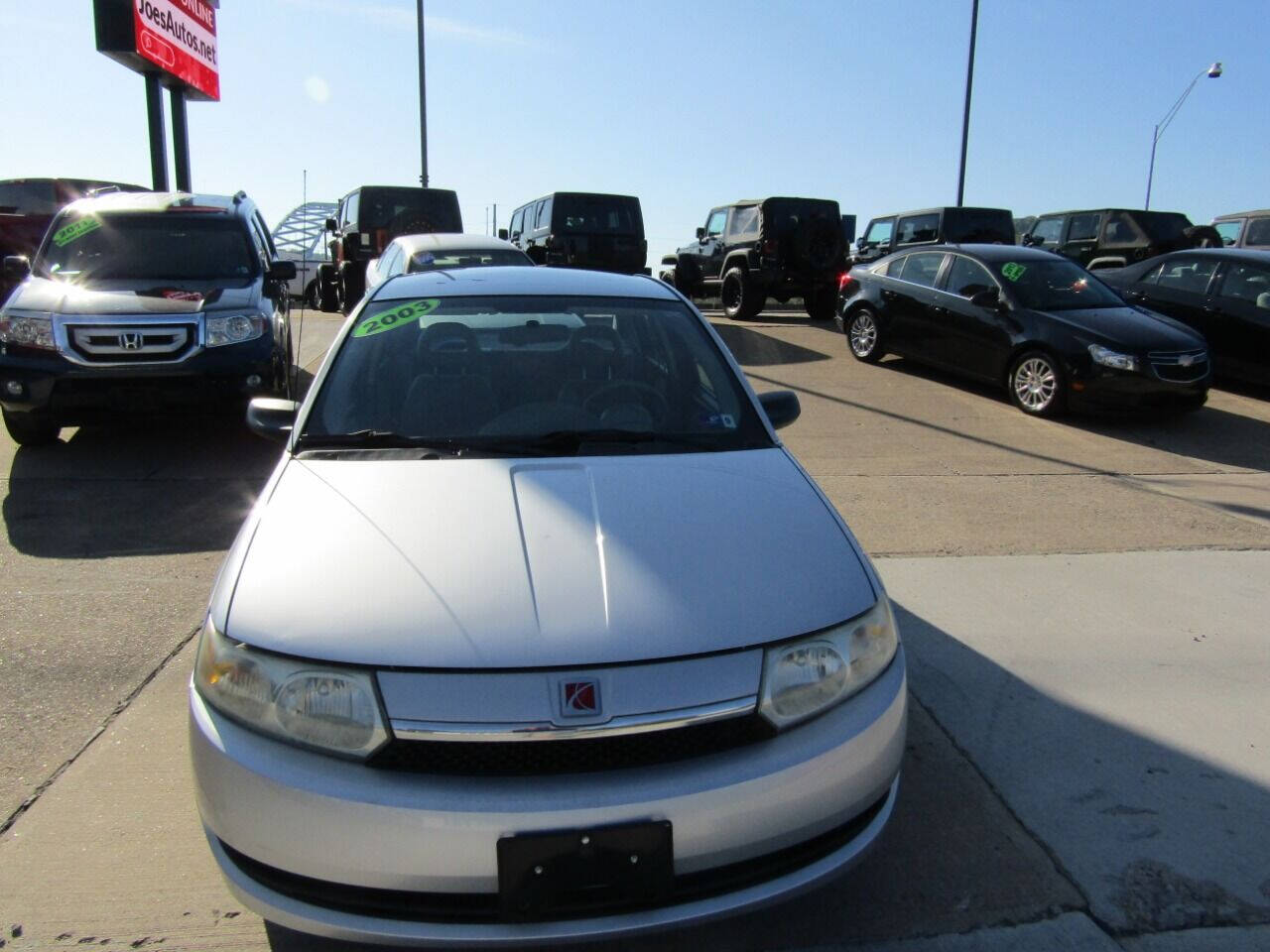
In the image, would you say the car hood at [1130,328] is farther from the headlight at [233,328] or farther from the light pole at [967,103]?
the light pole at [967,103]

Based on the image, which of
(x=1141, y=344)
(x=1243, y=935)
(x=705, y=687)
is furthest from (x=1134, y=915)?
(x=1141, y=344)

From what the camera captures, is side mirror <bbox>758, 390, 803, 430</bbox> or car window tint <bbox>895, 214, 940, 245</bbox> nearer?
side mirror <bbox>758, 390, 803, 430</bbox>

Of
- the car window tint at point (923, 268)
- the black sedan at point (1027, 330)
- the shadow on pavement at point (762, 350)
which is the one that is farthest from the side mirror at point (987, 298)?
the shadow on pavement at point (762, 350)

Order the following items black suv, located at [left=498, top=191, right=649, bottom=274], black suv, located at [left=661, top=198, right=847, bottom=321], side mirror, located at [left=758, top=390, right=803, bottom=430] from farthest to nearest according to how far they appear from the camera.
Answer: black suv, located at [left=498, top=191, right=649, bottom=274]
black suv, located at [left=661, top=198, right=847, bottom=321]
side mirror, located at [left=758, top=390, right=803, bottom=430]

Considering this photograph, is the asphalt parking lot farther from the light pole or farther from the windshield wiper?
the light pole

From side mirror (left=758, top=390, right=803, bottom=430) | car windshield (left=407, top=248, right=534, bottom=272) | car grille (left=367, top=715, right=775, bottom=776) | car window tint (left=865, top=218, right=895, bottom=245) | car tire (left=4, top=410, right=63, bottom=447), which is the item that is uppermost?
car window tint (left=865, top=218, right=895, bottom=245)

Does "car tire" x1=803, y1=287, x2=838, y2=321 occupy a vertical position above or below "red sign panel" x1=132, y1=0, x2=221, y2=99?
below

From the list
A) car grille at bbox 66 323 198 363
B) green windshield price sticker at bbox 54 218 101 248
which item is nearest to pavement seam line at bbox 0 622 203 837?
car grille at bbox 66 323 198 363

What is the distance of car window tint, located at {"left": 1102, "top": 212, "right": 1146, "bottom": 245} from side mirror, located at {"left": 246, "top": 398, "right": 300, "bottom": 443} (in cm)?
1687

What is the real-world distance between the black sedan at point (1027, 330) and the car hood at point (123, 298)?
6775 mm

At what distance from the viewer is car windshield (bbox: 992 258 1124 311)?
31.6ft

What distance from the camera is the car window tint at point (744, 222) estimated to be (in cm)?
1575

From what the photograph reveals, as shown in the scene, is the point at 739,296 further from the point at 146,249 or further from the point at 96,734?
the point at 96,734

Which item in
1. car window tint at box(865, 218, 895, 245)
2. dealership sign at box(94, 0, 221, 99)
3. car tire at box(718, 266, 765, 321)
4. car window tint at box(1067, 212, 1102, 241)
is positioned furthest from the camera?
car window tint at box(865, 218, 895, 245)
